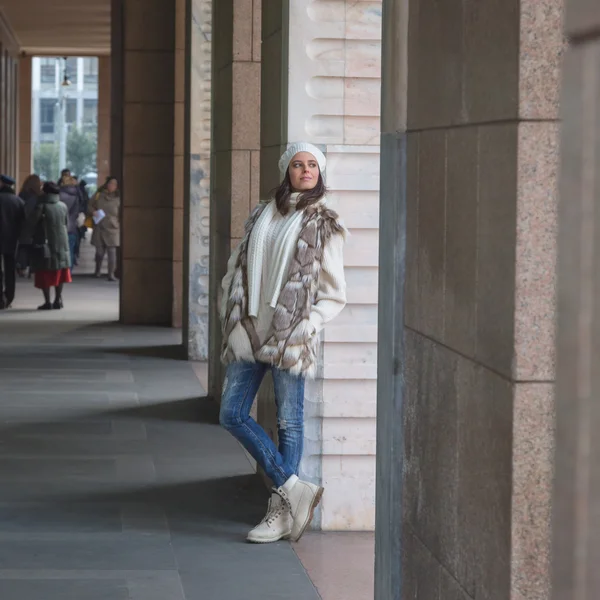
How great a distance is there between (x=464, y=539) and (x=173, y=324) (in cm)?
1304

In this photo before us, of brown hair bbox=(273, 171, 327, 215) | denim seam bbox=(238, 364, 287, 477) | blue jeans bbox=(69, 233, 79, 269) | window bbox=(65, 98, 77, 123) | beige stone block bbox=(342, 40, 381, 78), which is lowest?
denim seam bbox=(238, 364, 287, 477)

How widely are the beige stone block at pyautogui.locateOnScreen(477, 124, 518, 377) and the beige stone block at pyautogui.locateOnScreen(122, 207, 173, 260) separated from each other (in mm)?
13663

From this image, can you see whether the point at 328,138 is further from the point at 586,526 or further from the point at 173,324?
the point at 173,324

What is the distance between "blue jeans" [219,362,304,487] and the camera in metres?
6.21

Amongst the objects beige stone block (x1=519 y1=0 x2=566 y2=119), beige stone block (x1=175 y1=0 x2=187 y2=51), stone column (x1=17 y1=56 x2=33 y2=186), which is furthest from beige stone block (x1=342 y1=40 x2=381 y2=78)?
stone column (x1=17 y1=56 x2=33 y2=186)

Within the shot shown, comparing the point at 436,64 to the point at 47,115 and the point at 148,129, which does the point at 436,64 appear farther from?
the point at 47,115

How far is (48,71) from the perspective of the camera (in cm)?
8788

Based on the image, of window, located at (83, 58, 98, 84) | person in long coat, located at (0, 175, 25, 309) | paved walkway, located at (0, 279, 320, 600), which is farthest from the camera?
window, located at (83, 58, 98, 84)

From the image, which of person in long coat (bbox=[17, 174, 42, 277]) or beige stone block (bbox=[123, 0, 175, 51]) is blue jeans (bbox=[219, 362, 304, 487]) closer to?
beige stone block (bbox=[123, 0, 175, 51])

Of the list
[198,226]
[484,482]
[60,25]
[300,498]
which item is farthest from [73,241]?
[484,482]

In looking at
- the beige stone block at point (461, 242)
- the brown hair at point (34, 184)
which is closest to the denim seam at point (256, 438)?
the beige stone block at point (461, 242)

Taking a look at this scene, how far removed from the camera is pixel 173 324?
16.2m

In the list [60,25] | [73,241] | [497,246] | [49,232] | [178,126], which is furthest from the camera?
[60,25]

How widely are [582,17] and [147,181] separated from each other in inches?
→ 582
